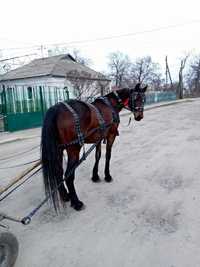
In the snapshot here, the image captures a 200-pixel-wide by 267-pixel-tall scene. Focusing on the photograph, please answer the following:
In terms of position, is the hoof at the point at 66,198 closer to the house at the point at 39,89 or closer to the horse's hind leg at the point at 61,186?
the horse's hind leg at the point at 61,186

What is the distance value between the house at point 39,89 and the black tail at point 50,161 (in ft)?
36.0

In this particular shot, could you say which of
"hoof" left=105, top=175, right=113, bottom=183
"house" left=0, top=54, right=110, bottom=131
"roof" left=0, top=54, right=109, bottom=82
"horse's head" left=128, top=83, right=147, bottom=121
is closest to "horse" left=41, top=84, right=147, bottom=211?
"horse's head" left=128, top=83, right=147, bottom=121

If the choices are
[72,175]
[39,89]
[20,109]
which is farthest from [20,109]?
[72,175]

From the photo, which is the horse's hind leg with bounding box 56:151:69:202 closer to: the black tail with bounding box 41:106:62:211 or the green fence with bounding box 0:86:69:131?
the black tail with bounding box 41:106:62:211

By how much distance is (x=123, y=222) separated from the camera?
3.39 metres

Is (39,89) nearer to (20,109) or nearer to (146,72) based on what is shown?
(20,109)

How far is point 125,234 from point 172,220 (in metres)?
0.69

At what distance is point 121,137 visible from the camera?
947cm

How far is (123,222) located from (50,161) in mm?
1265

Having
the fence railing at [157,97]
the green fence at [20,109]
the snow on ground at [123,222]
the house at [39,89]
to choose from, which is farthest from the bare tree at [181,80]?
the snow on ground at [123,222]

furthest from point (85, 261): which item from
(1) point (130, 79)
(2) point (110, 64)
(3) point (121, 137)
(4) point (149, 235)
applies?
(2) point (110, 64)

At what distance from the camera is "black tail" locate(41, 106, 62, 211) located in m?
3.48

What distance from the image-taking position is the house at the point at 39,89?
14.1 meters

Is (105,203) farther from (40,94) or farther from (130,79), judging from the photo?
(130,79)
